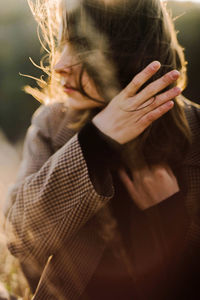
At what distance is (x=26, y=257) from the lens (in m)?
0.92

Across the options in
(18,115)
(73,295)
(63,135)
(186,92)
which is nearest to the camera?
(73,295)

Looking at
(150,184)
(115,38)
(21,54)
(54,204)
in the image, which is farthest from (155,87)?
(21,54)

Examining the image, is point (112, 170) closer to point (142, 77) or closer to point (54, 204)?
point (54, 204)

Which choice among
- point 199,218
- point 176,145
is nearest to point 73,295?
point 199,218

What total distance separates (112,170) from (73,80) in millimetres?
405

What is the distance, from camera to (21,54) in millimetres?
2461

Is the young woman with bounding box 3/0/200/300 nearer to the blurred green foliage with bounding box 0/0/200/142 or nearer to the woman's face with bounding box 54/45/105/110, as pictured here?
the woman's face with bounding box 54/45/105/110

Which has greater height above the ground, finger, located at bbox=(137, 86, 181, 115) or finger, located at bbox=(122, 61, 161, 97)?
finger, located at bbox=(122, 61, 161, 97)

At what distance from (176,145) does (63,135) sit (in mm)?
520

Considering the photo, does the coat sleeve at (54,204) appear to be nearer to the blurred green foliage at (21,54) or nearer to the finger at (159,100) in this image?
the finger at (159,100)

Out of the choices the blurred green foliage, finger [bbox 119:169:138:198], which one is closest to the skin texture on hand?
finger [bbox 119:169:138:198]

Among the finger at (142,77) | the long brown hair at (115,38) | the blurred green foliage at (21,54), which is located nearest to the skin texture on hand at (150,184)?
the long brown hair at (115,38)

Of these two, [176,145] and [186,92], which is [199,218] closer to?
[176,145]

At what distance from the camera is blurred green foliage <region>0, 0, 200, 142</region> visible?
71.8 inches
